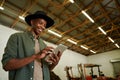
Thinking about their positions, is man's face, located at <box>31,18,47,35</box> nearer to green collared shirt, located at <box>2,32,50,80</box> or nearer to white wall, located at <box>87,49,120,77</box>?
green collared shirt, located at <box>2,32,50,80</box>

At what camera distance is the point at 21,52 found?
1.33m

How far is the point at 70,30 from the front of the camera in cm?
1177

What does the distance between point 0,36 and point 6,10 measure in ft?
4.89

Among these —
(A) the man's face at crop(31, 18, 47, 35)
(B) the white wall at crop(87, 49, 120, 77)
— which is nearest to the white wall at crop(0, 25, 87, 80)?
(B) the white wall at crop(87, 49, 120, 77)

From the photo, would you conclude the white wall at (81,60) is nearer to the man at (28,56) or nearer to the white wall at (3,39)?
the white wall at (3,39)

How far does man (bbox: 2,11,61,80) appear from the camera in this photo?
1219mm

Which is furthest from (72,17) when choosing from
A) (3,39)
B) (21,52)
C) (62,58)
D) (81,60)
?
(81,60)

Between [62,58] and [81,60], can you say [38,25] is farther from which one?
[81,60]

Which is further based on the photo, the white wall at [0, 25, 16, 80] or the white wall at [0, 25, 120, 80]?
the white wall at [0, 25, 120, 80]

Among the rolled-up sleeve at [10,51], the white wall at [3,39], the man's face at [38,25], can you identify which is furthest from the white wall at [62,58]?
the rolled-up sleeve at [10,51]

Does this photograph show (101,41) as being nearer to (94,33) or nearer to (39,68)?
(94,33)

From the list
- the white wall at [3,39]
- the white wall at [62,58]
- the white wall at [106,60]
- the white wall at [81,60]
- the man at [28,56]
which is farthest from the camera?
the white wall at [106,60]

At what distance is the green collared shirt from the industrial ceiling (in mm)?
6838

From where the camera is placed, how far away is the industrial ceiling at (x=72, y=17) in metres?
8.34
